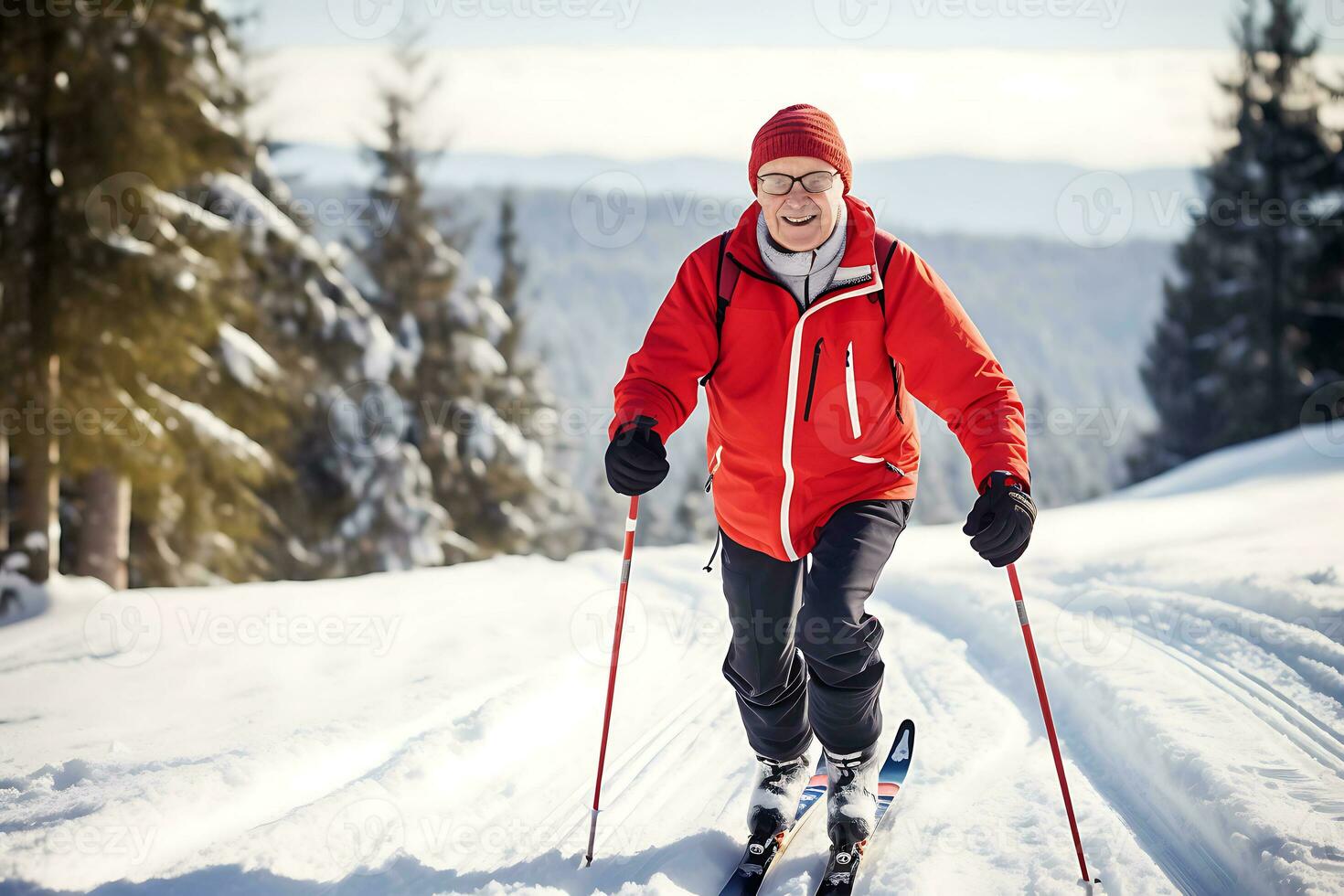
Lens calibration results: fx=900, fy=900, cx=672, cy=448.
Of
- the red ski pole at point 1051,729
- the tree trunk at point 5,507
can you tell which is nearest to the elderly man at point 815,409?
the red ski pole at point 1051,729

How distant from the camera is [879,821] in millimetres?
3098

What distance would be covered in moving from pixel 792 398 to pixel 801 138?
2.67 feet

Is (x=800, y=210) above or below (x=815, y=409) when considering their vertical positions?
above

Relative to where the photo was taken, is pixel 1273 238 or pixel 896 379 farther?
pixel 1273 238

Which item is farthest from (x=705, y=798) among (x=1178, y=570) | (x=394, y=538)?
(x=394, y=538)

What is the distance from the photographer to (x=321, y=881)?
265 centimetres

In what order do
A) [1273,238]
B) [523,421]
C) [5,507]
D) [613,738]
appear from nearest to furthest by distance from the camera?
[613,738] < [5,507] < [523,421] < [1273,238]

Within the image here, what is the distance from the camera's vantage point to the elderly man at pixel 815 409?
2789 mm

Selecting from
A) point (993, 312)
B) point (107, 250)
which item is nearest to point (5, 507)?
point (107, 250)

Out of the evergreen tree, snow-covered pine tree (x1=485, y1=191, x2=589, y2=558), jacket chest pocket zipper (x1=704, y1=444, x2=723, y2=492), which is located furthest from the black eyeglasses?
snow-covered pine tree (x1=485, y1=191, x2=589, y2=558)

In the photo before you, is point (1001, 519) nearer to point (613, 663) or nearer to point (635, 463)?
point (635, 463)

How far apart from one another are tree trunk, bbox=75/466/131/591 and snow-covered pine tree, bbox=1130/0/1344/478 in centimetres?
2482

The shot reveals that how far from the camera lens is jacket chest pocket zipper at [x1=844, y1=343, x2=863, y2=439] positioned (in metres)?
2.82

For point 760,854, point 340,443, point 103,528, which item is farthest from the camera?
point 340,443
